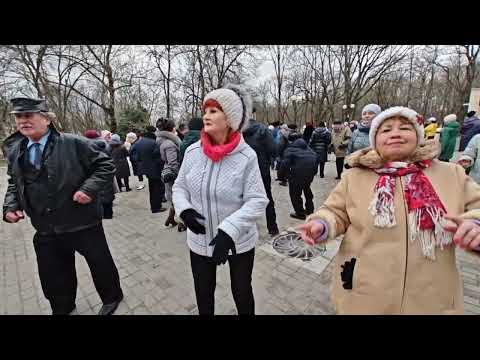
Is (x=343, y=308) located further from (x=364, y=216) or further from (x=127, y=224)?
(x=127, y=224)

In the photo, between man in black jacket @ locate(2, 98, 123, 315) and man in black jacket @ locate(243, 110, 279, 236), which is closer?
man in black jacket @ locate(2, 98, 123, 315)

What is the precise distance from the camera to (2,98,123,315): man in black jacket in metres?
1.88

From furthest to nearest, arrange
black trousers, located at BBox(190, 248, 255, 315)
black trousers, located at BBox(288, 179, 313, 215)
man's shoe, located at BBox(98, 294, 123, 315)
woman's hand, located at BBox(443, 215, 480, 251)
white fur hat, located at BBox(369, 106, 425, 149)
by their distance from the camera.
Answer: black trousers, located at BBox(288, 179, 313, 215), man's shoe, located at BBox(98, 294, 123, 315), black trousers, located at BBox(190, 248, 255, 315), white fur hat, located at BBox(369, 106, 425, 149), woman's hand, located at BBox(443, 215, 480, 251)

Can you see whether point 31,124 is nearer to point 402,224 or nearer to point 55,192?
point 55,192

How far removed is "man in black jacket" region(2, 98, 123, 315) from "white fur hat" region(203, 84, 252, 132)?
4.34ft

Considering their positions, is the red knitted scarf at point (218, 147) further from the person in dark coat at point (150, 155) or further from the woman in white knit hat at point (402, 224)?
the person in dark coat at point (150, 155)

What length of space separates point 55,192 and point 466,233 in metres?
2.76

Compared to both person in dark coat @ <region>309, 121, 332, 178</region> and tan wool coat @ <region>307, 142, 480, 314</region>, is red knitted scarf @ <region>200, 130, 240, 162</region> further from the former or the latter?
person in dark coat @ <region>309, 121, 332, 178</region>

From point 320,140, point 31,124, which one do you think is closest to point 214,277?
point 31,124

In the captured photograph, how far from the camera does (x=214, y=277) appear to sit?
6.00ft

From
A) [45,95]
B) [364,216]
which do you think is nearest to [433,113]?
[364,216]

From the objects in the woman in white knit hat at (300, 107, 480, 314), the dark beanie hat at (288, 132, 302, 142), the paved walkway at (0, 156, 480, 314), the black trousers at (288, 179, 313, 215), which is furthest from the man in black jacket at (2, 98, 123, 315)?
the dark beanie hat at (288, 132, 302, 142)

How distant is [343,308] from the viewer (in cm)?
138

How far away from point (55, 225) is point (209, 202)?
1448 mm
